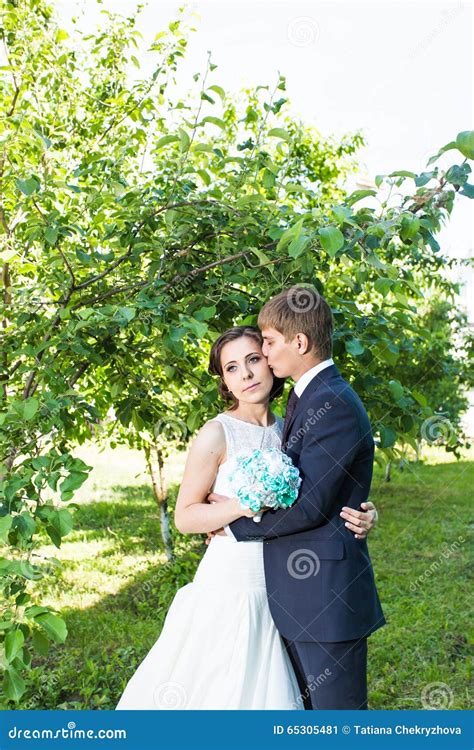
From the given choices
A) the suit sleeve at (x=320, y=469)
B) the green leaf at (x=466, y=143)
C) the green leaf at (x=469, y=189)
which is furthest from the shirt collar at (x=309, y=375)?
the green leaf at (x=466, y=143)

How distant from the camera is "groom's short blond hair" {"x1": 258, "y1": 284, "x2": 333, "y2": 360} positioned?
228 cm

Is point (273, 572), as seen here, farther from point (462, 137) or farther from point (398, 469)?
point (398, 469)

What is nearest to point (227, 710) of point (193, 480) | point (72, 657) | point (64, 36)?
point (193, 480)

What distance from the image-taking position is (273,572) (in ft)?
7.70

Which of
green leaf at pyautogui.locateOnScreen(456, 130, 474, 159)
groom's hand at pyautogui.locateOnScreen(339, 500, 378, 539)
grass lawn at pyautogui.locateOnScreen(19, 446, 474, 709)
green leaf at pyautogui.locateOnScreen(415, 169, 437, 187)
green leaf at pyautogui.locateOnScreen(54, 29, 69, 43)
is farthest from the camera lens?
grass lawn at pyautogui.locateOnScreen(19, 446, 474, 709)

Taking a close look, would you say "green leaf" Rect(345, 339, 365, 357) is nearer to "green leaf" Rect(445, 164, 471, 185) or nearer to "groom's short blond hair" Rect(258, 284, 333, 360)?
"groom's short blond hair" Rect(258, 284, 333, 360)

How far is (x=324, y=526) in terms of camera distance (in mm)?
2219

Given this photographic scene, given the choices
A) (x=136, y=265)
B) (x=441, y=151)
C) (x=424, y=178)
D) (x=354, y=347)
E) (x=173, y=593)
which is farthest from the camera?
(x=173, y=593)

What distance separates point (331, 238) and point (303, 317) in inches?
12.6

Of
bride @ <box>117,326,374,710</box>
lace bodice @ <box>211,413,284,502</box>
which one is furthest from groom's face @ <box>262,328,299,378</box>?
lace bodice @ <box>211,413,284,502</box>

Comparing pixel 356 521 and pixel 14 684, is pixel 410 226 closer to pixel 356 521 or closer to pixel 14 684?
pixel 356 521

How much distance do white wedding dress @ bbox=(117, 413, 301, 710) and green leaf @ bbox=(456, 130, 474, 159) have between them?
1.04 meters

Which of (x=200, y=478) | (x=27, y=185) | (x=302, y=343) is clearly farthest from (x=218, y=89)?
(x=200, y=478)

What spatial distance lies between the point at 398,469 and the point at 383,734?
835 centimetres
